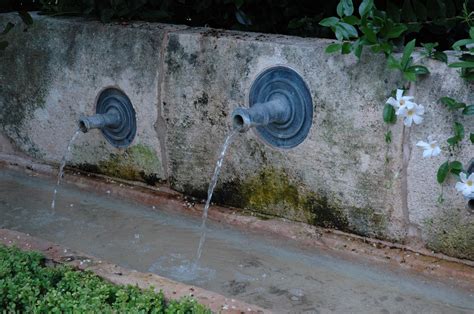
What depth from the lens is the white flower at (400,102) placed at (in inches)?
126

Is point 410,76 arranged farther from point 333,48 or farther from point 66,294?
point 66,294

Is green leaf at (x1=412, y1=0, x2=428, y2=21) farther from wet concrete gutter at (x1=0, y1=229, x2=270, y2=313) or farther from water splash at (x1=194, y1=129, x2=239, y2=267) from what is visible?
wet concrete gutter at (x1=0, y1=229, x2=270, y2=313)

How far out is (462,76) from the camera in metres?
3.13

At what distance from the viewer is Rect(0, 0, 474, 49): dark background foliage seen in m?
3.76

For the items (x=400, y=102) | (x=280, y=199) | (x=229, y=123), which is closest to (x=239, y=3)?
(x=229, y=123)

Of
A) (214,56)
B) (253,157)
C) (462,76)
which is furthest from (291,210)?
(462,76)

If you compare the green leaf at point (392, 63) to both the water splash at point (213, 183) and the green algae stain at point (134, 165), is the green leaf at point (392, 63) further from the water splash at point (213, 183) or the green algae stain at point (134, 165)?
the green algae stain at point (134, 165)

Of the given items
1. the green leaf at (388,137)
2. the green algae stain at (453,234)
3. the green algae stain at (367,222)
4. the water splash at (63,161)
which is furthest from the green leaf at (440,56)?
the water splash at (63,161)

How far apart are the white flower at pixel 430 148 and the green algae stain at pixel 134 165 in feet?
4.99

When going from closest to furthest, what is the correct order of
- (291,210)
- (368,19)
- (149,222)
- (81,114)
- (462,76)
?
(462,76) → (368,19) → (291,210) → (149,222) → (81,114)

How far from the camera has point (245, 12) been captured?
4.41m

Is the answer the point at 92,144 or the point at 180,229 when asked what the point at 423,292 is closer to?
the point at 180,229

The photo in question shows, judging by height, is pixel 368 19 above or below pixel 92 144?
above

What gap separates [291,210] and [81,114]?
1353 millimetres
